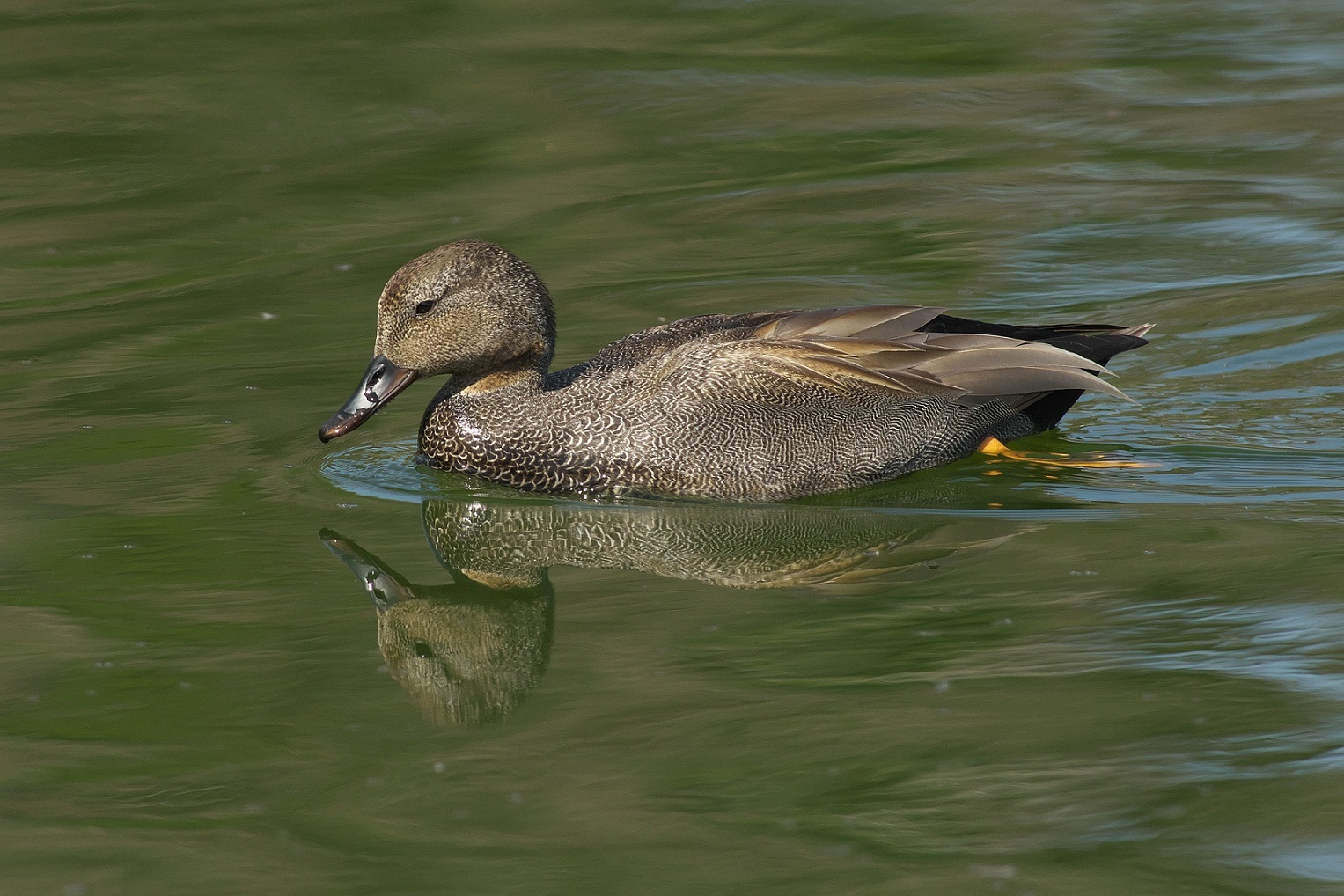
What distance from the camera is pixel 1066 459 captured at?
7.76 meters

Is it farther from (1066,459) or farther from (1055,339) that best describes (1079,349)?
(1066,459)

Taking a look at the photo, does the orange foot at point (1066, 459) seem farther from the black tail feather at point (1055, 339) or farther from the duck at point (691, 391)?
the black tail feather at point (1055, 339)

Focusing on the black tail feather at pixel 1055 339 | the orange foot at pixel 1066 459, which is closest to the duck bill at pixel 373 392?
the black tail feather at pixel 1055 339

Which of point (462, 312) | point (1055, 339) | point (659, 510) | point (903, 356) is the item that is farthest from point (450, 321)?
point (1055, 339)

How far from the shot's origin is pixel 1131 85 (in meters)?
13.8

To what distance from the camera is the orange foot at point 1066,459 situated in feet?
24.9

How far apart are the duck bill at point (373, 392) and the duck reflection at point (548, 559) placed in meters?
0.46

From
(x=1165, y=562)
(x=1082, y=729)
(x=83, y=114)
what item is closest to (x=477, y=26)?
(x=83, y=114)

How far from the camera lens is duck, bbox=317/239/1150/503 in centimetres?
724

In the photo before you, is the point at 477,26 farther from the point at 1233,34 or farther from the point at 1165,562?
the point at 1165,562

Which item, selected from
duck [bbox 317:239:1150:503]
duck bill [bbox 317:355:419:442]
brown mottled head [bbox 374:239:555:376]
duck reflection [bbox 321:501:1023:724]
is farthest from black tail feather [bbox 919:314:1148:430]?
duck bill [bbox 317:355:419:442]

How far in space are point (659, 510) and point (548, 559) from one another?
1.93 feet

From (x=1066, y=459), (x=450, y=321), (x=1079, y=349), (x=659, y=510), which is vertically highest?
(x=450, y=321)

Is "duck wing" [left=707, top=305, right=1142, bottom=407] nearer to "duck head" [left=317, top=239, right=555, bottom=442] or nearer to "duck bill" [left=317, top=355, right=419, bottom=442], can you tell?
"duck head" [left=317, top=239, right=555, bottom=442]
